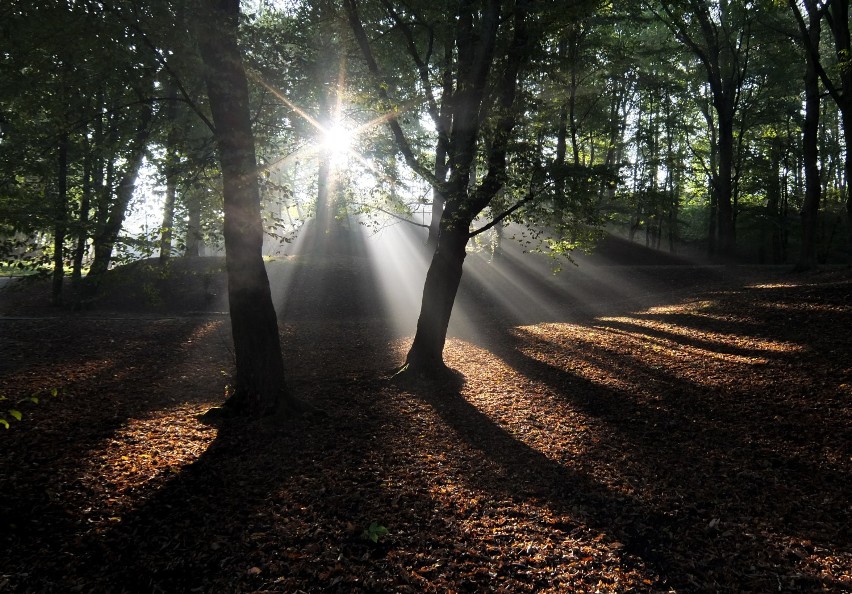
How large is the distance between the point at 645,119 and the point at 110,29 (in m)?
31.5

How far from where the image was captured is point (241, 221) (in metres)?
6.28

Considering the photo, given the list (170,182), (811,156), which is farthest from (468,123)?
(811,156)

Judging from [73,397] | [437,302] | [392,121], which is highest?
[392,121]

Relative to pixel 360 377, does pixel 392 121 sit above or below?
above

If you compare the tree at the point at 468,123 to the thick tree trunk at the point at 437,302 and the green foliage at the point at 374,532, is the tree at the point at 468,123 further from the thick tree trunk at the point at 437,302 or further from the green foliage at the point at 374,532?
the green foliage at the point at 374,532

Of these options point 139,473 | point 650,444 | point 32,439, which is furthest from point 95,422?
point 650,444

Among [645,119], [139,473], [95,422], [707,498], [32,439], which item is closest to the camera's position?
[707,498]

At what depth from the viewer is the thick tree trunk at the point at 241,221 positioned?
6.07 metres

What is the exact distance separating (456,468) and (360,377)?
3850 millimetres

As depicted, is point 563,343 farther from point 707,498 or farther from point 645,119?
point 645,119

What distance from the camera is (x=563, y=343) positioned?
11414mm

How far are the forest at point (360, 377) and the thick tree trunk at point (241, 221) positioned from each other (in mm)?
35

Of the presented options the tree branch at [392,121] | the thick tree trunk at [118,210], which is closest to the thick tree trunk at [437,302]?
the tree branch at [392,121]

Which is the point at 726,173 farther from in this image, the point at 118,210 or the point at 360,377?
the point at 118,210
